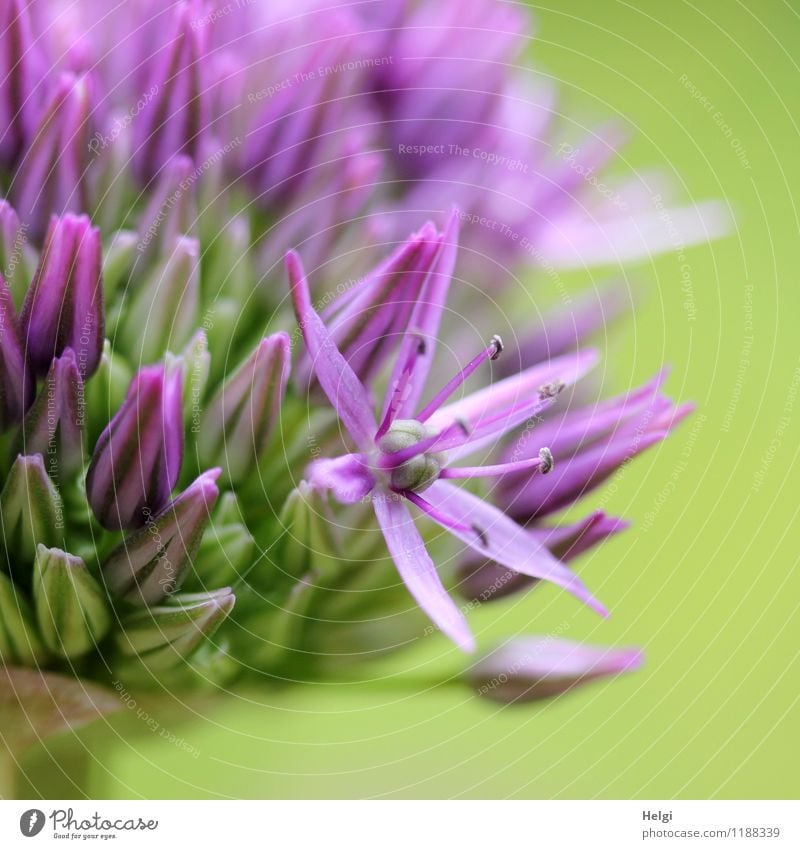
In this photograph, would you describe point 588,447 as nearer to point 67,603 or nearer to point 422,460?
point 422,460

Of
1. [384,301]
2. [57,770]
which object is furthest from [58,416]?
[57,770]

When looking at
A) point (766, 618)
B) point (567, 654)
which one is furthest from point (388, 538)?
point (766, 618)

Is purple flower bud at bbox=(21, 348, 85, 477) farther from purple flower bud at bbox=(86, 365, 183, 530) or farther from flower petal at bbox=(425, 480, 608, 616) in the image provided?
flower petal at bbox=(425, 480, 608, 616)

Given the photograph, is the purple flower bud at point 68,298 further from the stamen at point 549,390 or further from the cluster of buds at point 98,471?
the stamen at point 549,390

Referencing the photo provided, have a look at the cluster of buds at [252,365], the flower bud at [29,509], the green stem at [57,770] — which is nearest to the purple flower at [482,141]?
the cluster of buds at [252,365]

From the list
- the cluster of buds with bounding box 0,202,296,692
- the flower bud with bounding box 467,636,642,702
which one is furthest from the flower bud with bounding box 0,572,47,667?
the flower bud with bounding box 467,636,642,702

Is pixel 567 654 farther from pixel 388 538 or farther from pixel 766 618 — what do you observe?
pixel 766 618

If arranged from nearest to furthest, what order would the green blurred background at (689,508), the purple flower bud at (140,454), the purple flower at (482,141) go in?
1. the purple flower bud at (140,454)
2. the purple flower at (482,141)
3. the green blurred background at (689,508)
